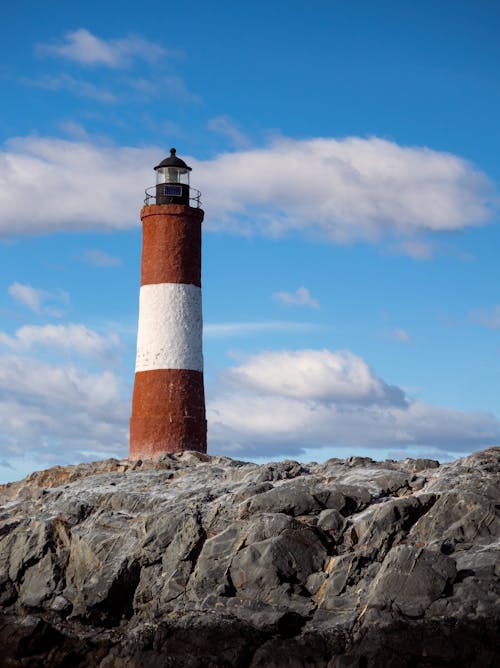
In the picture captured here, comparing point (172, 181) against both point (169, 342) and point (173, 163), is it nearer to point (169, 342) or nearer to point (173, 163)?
point (173, 163)

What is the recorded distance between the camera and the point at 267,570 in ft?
74.7

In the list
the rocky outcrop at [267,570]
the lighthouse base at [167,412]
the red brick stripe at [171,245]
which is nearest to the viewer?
the rocky outcrop at [267,570]

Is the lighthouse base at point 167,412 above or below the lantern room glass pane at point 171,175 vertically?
below

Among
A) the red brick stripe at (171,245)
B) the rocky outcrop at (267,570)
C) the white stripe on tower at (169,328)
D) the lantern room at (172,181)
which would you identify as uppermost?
the lantern room at (172,181)

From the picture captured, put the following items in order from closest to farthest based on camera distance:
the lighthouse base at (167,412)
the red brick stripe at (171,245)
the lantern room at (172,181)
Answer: the lighthouse base at (167,412) → the red brick stripe at (171,245) → the lantern room at (172,181)

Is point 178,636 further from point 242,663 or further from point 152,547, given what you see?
point 152,547

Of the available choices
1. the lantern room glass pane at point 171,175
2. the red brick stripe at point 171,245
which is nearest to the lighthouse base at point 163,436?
the red brick stripe at point 171,245

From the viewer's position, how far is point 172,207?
111 feet

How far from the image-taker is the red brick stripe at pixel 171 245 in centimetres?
3347

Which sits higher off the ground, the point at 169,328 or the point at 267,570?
the point at 169,328

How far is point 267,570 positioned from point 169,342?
466 inches

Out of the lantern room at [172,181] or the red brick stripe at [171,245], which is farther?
the lantern room at [172,181]

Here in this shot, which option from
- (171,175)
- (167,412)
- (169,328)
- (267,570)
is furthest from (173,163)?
(267,570)

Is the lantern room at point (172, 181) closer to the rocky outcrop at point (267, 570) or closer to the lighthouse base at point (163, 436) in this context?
the lighthouse base at point (163, 436)
